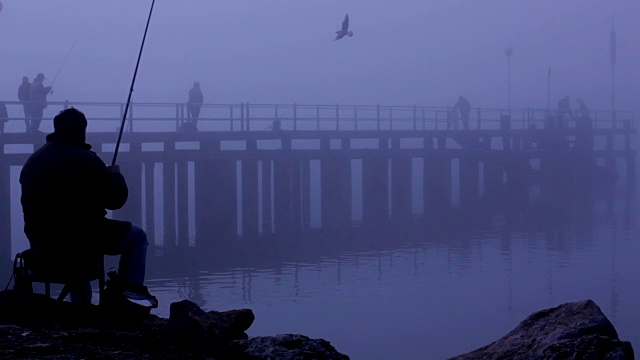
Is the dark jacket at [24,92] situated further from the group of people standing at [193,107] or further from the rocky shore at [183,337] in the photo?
the rocky shore at [183,337]

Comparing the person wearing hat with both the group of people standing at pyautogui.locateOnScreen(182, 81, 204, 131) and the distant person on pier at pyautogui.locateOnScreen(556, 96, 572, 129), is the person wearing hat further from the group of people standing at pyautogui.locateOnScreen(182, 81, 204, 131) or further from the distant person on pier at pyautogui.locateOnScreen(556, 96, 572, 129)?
the distant person on pier at pyautogui.locateOnScreen(556, 96, 572, 129)

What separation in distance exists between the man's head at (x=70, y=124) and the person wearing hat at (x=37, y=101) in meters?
17.8

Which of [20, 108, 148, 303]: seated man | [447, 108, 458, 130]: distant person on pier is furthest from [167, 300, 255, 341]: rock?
[447, 108, 458, 130]: distant person on pier

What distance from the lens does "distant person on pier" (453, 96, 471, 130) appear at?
103ft

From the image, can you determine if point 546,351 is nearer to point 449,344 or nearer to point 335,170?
point 449,344

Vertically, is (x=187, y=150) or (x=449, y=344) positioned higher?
(x=187, y=150)

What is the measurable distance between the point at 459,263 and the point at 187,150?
768 centimetres

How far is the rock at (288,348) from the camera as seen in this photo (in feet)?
13.8

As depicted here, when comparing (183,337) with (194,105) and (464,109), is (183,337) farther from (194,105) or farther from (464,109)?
(464,109)

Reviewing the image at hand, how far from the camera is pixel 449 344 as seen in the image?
38.2 feet

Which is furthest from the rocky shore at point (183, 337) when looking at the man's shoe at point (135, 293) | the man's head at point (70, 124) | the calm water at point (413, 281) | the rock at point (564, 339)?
the calm water at point (413, 281)

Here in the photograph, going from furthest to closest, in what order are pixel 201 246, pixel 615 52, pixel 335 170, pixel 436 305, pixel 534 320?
pixel 615 52
pixel 335 170
pixel 201 246
pixel 436 305
pixel 534 320

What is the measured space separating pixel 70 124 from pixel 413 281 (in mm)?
12879

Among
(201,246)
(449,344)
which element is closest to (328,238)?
(201,246)
